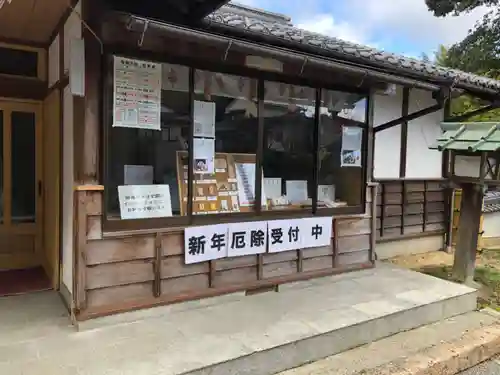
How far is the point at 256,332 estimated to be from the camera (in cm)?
401

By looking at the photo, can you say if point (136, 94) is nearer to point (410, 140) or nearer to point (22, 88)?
point (22, 88)

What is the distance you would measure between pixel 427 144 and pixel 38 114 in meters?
6.75

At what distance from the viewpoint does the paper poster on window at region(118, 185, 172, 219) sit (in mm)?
4141

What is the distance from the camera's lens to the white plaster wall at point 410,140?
7469 millimetres

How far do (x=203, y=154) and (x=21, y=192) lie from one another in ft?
8.83

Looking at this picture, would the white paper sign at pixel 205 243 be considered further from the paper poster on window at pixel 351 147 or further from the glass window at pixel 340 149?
the paper poster on window at pixel 351 147

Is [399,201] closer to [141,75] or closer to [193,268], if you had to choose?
[193,268]

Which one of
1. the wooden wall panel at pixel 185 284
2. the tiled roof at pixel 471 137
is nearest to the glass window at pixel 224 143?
the wooden wall panel at pixel 185 284

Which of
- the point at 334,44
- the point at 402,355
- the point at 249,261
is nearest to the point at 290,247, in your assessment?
the point at 249,261

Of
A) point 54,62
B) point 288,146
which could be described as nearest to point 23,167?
point 54,62

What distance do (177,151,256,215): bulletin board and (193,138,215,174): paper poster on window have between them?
0.06 meters

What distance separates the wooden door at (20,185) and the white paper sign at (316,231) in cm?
347

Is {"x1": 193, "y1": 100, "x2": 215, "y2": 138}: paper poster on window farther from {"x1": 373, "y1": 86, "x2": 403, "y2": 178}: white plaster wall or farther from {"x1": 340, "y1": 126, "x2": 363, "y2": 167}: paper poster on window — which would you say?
{"x1": 373, "y1": 86, "x2": 403, "y2": 178}: white plaster wall

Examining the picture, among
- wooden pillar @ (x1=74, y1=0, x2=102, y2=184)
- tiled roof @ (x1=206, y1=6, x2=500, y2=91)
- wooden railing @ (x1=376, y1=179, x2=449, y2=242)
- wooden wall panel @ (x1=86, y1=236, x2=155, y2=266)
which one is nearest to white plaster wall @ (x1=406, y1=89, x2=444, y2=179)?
wooden railing @ (x1=376, y1=179, x2=449, y2=242)
